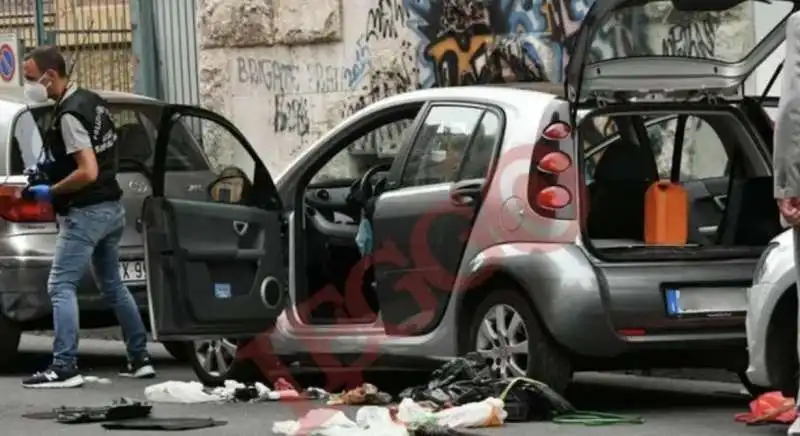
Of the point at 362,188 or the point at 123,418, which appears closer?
the point at 123,418

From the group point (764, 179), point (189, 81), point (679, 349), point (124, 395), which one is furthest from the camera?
point (189, 81)

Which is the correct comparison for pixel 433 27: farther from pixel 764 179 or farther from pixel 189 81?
pixel 764 179

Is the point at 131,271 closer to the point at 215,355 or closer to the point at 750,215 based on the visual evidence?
the point at 215,355

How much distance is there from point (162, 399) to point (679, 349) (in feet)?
9.69

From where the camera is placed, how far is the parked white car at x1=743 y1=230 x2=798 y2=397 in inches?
334

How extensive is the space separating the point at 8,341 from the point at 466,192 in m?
4.10

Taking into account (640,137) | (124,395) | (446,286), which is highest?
(640,137)

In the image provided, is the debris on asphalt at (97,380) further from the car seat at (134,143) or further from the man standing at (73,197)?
the car seat at (134,143)

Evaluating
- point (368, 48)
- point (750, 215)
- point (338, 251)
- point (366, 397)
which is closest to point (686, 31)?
point (368, 48)

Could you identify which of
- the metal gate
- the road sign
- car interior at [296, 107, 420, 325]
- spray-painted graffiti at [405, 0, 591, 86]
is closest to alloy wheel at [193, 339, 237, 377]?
car interior at [296, 107, 420, 325]

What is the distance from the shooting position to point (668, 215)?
9852mm

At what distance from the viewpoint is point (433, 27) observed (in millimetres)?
16984

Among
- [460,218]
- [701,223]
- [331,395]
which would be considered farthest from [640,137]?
[331,395]

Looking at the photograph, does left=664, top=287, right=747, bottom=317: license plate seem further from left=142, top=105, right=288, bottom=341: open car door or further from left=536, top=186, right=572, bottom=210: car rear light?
left=142, top=105, right=288, bottom=341: open car door
